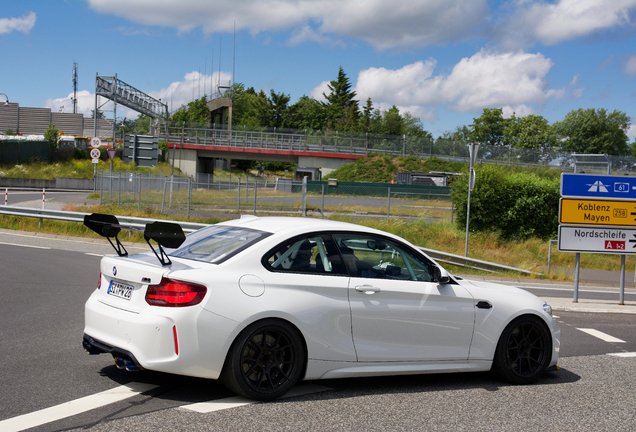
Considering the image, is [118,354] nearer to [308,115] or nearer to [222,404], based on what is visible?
[222,404]

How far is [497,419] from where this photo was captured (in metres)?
4.63

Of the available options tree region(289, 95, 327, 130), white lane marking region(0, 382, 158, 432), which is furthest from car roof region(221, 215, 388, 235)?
tree region(289, 95, 327, 130)

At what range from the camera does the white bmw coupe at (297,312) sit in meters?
4.50

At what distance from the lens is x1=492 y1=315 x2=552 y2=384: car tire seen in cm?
567

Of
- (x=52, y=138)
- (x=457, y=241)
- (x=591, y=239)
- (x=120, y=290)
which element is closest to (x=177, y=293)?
(x=120, y=290)

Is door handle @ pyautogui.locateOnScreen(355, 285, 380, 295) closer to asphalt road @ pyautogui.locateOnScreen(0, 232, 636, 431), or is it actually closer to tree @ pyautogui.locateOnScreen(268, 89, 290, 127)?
asphalt road @ pyautogui.locateOnScreen(0, 232, 636, 431)

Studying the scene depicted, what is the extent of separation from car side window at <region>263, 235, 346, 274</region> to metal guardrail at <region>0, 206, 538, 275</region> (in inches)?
319

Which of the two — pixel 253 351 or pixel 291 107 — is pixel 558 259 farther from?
pixel 291 107

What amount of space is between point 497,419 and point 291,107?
400ft

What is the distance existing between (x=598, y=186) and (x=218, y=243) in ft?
30.9

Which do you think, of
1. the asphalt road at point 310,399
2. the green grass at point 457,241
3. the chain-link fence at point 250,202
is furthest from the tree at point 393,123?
the asphalt road at point 310,399

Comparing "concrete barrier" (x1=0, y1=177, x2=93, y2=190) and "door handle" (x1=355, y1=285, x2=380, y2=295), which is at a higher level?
"door handle" (x1=355, y1=285, x2=380, y2=295)

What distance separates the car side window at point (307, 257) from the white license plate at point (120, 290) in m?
1.11

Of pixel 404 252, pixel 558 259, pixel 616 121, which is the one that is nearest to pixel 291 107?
pixel 616 121
